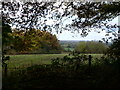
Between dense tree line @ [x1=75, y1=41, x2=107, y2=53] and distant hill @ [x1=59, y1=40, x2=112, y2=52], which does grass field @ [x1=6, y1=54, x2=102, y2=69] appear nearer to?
dense tree line @ [x1=75, y1=41, x2=107, y2=53]

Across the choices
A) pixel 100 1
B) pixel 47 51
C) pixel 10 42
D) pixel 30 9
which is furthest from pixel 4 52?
pixel 100 1

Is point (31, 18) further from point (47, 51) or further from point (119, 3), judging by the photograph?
point (119, 3)

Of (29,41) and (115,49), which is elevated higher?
(29,41)

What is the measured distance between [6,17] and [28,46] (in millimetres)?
1519

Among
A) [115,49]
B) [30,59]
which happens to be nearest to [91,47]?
[115,49]

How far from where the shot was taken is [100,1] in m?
8.16

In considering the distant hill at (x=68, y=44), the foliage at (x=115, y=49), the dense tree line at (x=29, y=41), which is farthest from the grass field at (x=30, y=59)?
the foliage at (x=115, y=49)

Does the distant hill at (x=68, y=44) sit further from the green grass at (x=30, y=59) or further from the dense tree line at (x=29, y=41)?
the green grass at (x=30, y=59)

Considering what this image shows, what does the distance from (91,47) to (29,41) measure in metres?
3.19

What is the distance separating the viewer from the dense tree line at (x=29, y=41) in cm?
671

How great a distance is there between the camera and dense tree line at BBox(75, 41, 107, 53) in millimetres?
8804

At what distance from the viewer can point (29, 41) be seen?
26.3ft

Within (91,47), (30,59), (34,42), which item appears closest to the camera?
(34,42)

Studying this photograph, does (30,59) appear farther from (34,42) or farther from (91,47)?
(91,47)
